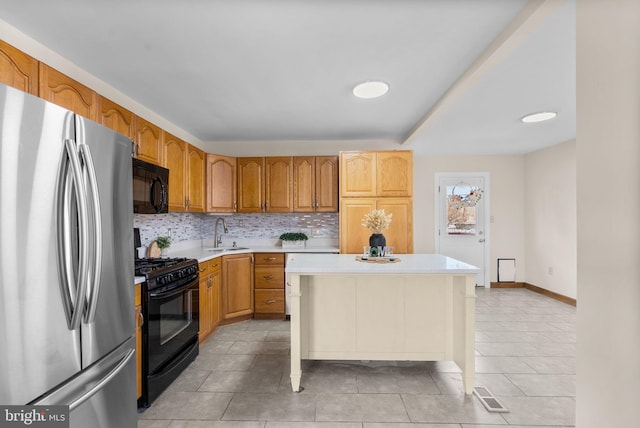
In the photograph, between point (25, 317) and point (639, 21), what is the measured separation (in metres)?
2.20

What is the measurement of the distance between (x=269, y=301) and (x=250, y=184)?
1.66 meters

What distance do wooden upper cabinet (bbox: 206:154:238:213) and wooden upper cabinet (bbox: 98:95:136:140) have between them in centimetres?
143

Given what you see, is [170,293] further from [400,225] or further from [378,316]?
[400,225]

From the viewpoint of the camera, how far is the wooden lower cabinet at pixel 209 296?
3.09 metres

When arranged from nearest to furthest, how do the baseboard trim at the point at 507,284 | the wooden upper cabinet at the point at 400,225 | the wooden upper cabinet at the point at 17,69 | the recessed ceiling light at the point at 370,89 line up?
the wooden upper cabinet at the point at 17,69
the recessed ceiling light at the point at 370,89
the wooden upper cabinet at the point at 400,225
the baseboard trim at the point at 507,284

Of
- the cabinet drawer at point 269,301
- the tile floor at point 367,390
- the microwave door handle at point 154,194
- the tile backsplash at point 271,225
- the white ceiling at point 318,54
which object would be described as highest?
the white ceiling at point 318,54

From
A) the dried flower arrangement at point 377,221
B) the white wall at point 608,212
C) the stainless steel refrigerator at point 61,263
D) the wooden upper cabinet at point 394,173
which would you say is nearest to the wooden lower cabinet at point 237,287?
the dried flower arrangement at point 377,221

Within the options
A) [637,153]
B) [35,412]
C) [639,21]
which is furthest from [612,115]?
[35,412]

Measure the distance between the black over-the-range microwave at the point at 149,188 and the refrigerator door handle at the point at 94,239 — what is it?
1.15 metres

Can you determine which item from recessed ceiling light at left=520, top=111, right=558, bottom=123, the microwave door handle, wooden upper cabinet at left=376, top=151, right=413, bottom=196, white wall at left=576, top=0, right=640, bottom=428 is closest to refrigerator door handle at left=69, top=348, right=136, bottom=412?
the microwave door handle

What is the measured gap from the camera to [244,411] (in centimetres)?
201

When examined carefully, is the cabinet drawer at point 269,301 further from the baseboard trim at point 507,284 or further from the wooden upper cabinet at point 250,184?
the baseboard trim at point 507,284

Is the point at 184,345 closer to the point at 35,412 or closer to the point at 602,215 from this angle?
the point at 35,412

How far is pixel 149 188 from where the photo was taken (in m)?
2.52
